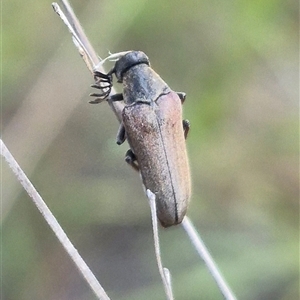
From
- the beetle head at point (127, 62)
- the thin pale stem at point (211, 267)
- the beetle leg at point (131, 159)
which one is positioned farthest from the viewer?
the beetle head at point (127, 62)

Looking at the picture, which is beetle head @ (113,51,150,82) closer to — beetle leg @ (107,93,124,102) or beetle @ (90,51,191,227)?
beetle @ (90,51,191,227)

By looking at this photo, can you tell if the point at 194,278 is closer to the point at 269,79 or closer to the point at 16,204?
the point at 16,204

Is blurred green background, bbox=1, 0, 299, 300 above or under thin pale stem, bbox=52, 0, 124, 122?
under

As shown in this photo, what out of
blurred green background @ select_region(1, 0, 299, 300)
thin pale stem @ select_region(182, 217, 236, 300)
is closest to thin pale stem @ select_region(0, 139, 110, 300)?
thin pale stem @ select_region(182, 217, 236, 300)

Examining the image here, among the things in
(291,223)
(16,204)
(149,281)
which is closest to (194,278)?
(149,281)

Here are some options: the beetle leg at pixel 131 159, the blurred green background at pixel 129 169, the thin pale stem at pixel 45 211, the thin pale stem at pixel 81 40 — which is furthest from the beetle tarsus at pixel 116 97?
the thin pale stem at pixel 45 211

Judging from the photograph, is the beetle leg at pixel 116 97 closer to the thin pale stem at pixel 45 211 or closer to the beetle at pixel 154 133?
the beetle at pixel 154 133
